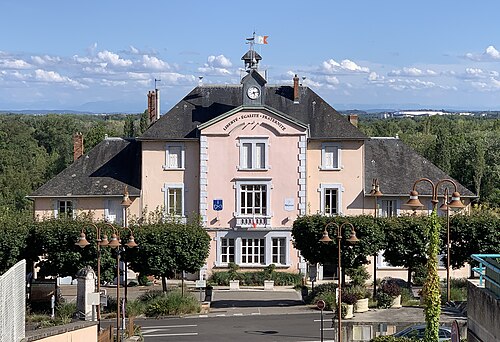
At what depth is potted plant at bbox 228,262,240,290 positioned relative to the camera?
166 feet

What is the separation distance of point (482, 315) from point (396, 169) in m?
34.8

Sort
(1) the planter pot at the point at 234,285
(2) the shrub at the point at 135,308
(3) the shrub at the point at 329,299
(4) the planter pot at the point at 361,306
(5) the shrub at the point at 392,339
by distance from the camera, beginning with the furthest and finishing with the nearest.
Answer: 1. (1) the planter pot at the point at 234,285
2. (3) the shrub at the point at 329,299
3. (2) the shrub at the point at 135,308
4. (4) the planter pot at the point at 361,306
5. (5) the shrub at the point at 392,339

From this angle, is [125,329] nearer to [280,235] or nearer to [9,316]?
[9,316]

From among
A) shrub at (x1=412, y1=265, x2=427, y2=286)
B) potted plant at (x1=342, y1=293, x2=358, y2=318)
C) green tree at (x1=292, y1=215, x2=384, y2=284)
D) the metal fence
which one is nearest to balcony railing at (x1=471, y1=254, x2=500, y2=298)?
the metal fence

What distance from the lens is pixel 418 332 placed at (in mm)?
29844

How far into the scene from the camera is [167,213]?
53.1 m

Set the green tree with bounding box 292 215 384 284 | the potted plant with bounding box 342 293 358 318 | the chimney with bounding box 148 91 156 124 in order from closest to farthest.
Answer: the potted plant with bounding box 342 293 358 318
the green tree with bounding box 292 215 384 284
the chimney with bounding box 148 91 156 124

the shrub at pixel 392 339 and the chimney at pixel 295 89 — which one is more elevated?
the chimney at pixel 295 89

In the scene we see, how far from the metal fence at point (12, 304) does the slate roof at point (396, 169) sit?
3315cm

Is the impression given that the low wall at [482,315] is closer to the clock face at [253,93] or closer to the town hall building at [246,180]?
the town hall building at [246,180]

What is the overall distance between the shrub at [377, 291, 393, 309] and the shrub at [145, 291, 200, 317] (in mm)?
8140

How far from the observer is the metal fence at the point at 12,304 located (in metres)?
19.8

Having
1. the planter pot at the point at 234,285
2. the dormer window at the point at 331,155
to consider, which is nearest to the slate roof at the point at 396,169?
the dormer window at the point at 331,155

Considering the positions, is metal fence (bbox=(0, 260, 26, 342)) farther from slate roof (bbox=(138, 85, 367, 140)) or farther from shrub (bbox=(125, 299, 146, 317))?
slate roof (bbox=(138, 85, 367, 140))
